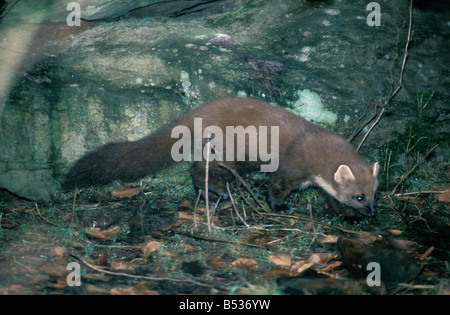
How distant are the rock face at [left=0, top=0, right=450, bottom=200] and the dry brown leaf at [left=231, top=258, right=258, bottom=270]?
7.46 feet

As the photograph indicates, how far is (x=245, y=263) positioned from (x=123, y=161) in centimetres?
189

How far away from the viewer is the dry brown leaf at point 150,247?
3.88 m

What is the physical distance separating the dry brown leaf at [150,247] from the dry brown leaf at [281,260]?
1.07 m

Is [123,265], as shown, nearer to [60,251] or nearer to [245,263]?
[60,251]

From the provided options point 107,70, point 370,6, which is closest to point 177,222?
point 107,70

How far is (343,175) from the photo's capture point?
4.77 metres

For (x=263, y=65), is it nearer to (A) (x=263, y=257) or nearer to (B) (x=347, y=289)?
(A) (x=263, y=257)

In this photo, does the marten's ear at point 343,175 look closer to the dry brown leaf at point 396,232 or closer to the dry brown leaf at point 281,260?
the dry brown leaf at point 396,232

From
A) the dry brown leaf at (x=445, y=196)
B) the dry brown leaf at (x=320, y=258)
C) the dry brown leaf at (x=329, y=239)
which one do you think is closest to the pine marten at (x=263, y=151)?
the dry brown leaf at (x=329, y=239)

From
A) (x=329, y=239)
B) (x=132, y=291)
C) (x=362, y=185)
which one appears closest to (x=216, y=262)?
(x=132, y=291)

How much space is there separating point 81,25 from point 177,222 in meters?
3.66

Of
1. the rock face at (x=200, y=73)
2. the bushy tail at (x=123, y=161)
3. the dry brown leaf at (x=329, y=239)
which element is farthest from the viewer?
the rock face at (x=200, y=73)

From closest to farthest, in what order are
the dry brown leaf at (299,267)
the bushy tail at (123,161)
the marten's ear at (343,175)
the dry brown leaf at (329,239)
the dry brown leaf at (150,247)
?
the dry brown leaf at (299,267), the dry brown leaf at (150,247), the dry brown leaf at (329,239), the bushy tail at (123,161), the marten's ear at (343,175)

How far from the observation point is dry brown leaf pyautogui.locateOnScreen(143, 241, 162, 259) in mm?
3881
